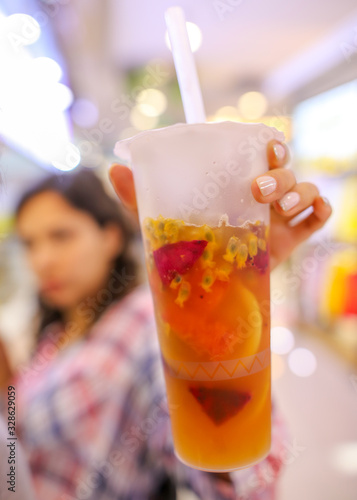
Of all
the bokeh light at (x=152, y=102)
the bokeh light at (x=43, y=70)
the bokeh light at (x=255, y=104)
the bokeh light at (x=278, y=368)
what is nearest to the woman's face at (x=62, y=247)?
the bokeh light at (x=43, y=70)

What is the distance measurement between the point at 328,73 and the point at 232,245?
131 inches

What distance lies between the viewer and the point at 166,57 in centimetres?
351

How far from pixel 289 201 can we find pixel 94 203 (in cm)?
103

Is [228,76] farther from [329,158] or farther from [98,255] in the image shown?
[98,255]

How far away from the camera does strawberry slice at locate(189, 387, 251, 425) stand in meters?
0.50

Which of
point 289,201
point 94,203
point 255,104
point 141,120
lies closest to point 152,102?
point 141,120

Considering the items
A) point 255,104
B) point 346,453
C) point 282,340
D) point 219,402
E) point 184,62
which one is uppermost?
point 255,104

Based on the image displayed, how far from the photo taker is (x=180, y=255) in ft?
1.57

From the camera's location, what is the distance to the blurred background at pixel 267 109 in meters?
1.81

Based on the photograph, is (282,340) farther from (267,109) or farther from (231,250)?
(231,250)

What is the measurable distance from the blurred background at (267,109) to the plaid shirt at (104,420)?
54 centimetres

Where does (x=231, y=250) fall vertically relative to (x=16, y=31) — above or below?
below

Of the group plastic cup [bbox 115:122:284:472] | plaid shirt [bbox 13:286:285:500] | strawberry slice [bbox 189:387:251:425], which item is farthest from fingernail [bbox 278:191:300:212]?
plaid shirt [bbox 13:286:285:500]

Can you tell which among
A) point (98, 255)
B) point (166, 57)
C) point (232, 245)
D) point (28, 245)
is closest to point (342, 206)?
point (166, 57)
